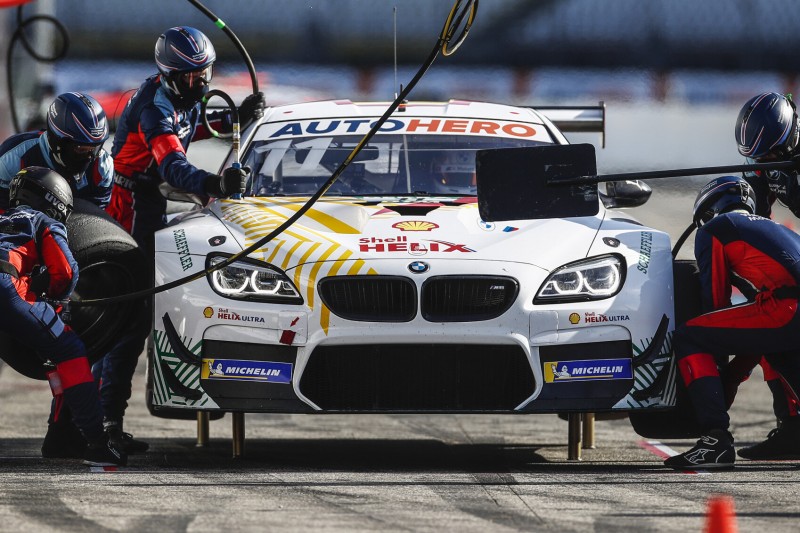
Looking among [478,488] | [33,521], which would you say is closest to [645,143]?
[478,488]

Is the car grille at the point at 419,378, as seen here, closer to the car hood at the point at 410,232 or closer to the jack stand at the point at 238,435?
the car hood at the point at 410,232

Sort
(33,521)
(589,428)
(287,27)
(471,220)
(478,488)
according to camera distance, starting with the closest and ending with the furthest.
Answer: (33,521), (478,488), (471,220), (589,428), (287,27)

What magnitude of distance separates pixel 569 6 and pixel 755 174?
2150 centimetres

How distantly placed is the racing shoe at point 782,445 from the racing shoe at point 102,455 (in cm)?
306

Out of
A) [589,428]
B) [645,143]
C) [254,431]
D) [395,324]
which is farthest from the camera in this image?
[645,143]

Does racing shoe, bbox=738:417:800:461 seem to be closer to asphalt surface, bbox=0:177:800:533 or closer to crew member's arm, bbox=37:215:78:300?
asphalt surface, bbox=0:177:800:533

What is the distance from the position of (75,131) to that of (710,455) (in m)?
3.52

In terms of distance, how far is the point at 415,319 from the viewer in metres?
6.57

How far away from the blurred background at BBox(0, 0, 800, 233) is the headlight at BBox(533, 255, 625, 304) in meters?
15.3

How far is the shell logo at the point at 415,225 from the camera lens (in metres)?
6.92

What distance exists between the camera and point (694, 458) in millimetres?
6820

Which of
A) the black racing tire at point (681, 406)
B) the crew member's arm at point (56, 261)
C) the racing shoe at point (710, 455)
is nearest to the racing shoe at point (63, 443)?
the crew member's arm at point (56, 261)

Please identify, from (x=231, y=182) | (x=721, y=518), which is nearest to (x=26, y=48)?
(x=231, y=182)

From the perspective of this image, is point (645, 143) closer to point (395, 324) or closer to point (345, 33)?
point (395, 324)
